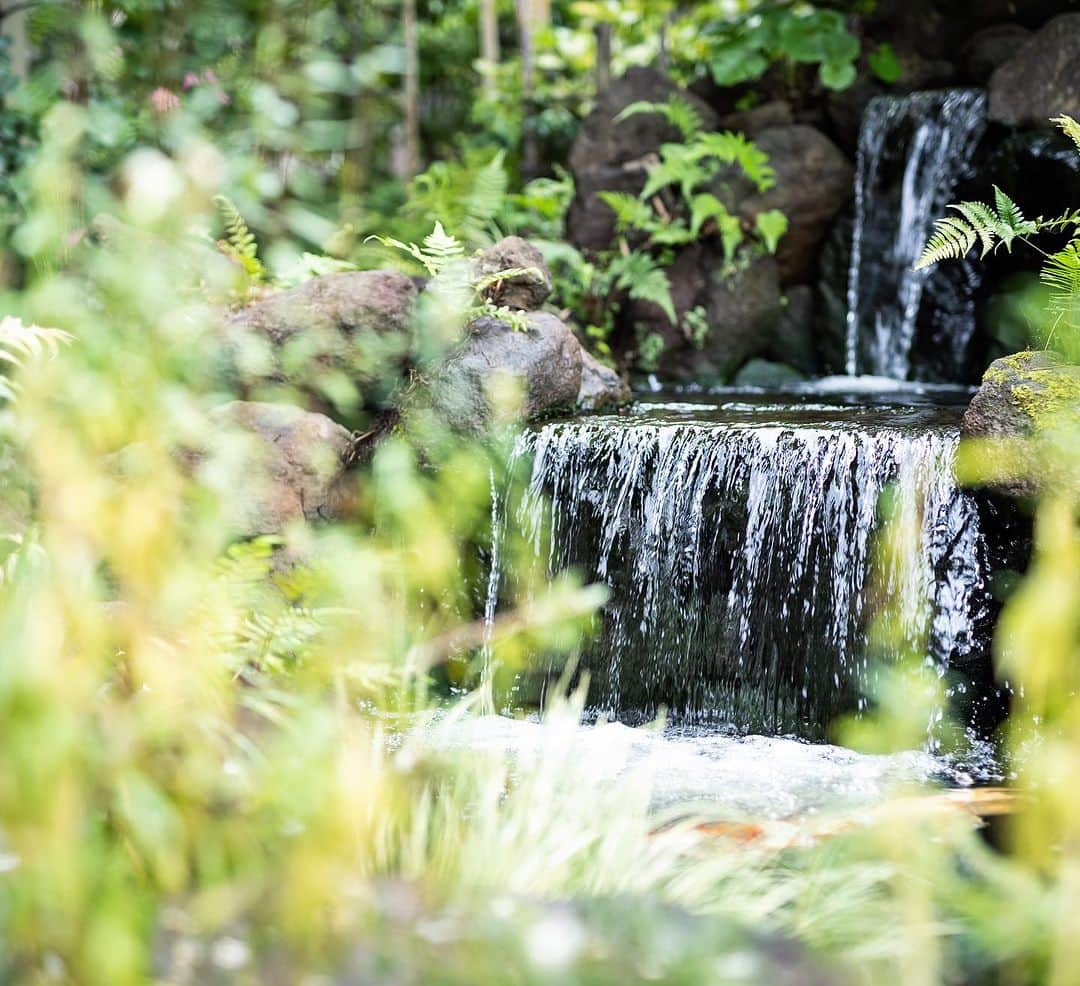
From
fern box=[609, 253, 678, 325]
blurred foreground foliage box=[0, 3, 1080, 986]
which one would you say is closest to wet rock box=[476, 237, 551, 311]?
fern box=[609, 253, 678, 325]

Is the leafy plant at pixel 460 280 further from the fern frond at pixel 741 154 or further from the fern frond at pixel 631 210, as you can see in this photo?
the fern frond at pixel 741 154

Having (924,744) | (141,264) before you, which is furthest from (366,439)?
(141,264)

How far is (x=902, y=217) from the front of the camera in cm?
826

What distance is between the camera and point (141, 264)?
8.20 feet

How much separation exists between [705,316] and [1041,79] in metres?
2.54

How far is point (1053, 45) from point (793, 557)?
4.16 meters

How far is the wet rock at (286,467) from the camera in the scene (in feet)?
17.5

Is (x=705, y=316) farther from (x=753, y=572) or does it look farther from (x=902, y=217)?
(x=753, y=572)

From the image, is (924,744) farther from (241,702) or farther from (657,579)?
(241,702)

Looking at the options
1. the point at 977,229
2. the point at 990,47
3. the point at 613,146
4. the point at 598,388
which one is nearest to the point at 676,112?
the point at 613,146

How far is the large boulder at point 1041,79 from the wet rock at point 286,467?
4595 mm

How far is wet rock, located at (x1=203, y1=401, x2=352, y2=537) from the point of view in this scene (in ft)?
17.5

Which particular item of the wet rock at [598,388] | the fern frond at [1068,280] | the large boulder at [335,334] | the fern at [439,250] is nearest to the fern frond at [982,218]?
the fern frond at [1068,280]

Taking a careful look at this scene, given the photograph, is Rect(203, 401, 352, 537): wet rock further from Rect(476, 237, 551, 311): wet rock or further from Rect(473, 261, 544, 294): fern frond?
Rect(476, 237, 551, 311): wet rock
